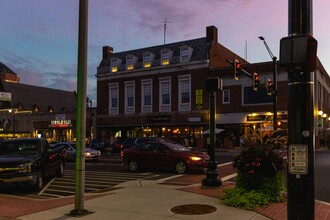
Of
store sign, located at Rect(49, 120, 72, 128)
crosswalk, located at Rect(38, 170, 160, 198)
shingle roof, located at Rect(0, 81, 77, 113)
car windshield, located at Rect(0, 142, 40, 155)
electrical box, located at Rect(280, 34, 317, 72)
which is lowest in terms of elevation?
crosswalk, located at Rect(38, 170, 160, 198)

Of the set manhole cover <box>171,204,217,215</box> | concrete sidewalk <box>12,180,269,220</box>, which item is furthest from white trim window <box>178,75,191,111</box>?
manhole cover <box>171,204,217,215</box>

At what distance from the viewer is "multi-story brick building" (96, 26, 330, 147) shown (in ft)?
142

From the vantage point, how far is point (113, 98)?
54156mm

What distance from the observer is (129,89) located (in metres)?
52.7

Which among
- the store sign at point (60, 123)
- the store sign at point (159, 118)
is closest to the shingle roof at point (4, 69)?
the store sign at point (60, 123)

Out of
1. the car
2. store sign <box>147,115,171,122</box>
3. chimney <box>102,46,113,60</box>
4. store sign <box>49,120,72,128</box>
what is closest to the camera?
the car

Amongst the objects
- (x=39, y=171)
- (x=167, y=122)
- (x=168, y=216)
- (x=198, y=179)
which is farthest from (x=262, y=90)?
(x=168, y=216)

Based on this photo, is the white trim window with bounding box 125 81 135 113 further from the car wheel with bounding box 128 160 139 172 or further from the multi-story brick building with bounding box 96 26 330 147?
the car wheel with bounding box 128 160 139 172

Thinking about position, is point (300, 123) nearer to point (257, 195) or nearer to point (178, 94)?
point (257, 195)

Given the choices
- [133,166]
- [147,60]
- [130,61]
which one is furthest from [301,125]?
[130,61]

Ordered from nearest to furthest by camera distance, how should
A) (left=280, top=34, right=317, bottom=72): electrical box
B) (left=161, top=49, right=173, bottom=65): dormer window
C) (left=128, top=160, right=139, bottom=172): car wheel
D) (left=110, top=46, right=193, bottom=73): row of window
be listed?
(left=280, top=34, right=317, bottom=72): electrical box → (left=128, top=160, right=139, bottom=172): car wheel → (left=110, top=46, right=193, bottom=73): row of window → (left=161, top=49, right=173, bottom=65): dormer window

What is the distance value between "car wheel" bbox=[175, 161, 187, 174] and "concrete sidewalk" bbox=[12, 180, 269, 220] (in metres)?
6.34

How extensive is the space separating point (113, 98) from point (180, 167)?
121 feet

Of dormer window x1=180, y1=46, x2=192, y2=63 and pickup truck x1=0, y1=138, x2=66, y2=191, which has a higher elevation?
dormer window x1=180, y1=46, x2=192, y2=63
